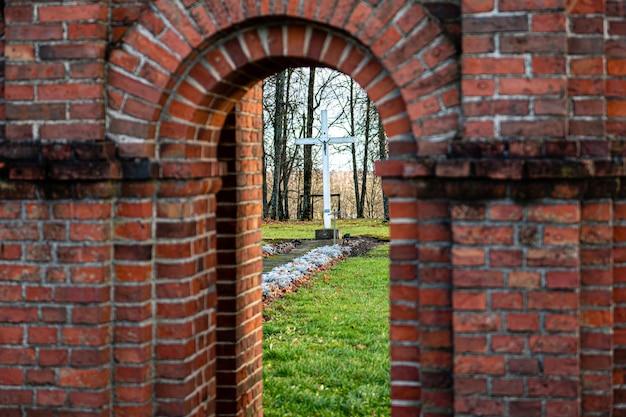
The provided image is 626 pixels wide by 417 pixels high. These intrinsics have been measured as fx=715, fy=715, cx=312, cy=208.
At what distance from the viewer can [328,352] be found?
757 cm

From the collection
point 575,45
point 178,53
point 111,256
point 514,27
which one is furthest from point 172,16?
point 575,45

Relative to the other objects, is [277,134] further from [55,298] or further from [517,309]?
[517,309]

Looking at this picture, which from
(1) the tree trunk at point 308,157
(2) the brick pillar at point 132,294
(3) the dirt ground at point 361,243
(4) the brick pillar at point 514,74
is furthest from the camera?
(1) the tree trunk at point 308,157

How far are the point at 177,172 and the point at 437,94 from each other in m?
1.31

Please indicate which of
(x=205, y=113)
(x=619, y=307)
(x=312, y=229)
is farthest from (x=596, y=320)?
(x=312, y=229)

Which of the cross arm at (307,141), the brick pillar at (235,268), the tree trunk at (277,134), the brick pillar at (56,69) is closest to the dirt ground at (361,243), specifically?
the cross arm at (307,141)

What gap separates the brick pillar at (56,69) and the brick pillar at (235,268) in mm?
1052

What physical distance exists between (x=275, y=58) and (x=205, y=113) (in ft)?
1.57

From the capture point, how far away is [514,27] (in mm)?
3139

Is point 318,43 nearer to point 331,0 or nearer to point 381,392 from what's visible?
point 331,0

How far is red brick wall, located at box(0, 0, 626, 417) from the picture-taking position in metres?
3.15

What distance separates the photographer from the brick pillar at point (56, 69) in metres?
3.48

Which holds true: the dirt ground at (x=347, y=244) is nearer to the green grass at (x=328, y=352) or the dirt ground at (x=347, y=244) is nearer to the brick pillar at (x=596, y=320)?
the green grass at (x=328, y=352)

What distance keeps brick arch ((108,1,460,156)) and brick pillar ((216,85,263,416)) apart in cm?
68
